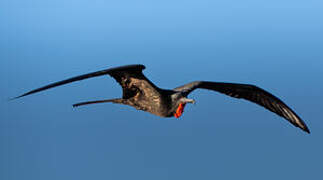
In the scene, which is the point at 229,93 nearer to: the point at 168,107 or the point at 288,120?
the point at 288,120

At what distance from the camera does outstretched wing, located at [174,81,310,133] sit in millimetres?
11859

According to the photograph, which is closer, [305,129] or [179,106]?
[179,106]

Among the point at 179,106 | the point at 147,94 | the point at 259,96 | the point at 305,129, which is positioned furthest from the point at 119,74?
the point at 305,129

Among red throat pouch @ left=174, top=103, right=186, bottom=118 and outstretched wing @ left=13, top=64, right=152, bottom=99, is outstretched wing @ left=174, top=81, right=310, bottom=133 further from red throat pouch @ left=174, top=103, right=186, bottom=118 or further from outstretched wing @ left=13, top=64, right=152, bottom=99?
outstretched wing @ left=13, top=64, right=152, bottom=99

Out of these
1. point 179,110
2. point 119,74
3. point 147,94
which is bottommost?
point 179,110

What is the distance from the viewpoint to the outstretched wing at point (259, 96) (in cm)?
1186

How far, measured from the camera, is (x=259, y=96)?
40.7ft

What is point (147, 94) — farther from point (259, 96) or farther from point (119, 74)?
point (259, 96)

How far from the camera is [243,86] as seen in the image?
12023 millimetres

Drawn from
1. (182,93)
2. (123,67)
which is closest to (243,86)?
(182,93)

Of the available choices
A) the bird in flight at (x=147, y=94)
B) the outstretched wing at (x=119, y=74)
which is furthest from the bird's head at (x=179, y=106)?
the outstretched wing at (x=119, y=74)

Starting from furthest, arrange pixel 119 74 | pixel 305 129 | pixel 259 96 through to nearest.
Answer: pixel 259 96 < pixel 305 129 < pixel 119 74

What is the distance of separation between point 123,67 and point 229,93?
4.36 metres

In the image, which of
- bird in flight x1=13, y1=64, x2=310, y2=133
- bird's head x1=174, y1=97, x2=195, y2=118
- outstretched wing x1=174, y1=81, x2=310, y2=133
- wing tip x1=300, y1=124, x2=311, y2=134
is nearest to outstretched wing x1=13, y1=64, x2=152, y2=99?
bird in flight x1=13, y1=64, x2=310, y2=133
